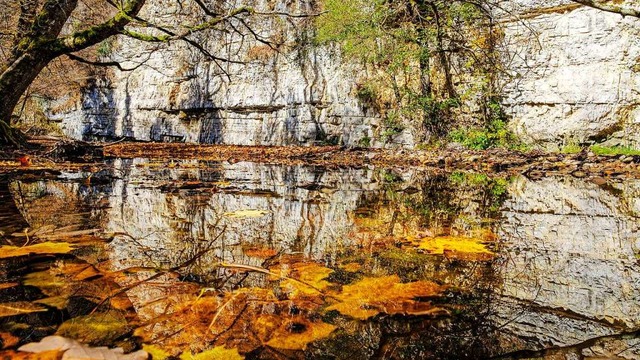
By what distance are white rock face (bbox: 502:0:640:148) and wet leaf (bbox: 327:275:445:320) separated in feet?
22.4

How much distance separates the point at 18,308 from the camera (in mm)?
764

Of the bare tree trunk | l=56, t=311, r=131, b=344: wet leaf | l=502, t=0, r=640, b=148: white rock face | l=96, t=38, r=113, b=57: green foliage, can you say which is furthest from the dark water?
l=96, t=38, r=113, b=57: green foliage

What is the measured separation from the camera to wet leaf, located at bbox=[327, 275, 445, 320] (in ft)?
2.65

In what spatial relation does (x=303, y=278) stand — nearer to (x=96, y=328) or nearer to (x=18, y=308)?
(x=96, y=328)

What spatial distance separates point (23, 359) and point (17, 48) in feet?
19.2

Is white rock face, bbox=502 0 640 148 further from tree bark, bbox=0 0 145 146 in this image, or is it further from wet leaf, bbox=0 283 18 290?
wet leaf, bbox=0 283 18 290

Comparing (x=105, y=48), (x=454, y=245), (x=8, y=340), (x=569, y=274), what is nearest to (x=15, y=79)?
(x=8, y=340)

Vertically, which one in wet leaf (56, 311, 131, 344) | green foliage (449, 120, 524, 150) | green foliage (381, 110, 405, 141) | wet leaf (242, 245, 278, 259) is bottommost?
wet leaf (56, 311, 131, 344)

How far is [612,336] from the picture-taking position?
0.70 m

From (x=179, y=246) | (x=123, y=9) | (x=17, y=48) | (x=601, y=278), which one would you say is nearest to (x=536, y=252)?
A: (x=601, y=278)

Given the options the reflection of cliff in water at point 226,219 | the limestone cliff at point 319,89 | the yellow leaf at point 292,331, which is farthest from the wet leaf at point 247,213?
the limestone cliff at point 319,89

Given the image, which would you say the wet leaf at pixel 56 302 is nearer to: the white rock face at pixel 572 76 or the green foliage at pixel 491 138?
the white rock face at pixel 572 76

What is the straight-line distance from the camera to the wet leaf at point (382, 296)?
31.8 inches

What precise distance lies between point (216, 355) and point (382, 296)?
41cm
